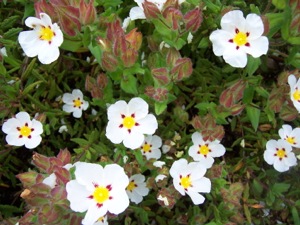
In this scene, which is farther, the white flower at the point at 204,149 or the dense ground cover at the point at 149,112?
the white flower at the point at 204,149

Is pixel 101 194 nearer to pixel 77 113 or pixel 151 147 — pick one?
pixel 151 147

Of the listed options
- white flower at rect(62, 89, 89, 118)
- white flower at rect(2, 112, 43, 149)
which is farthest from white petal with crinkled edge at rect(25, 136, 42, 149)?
white flower at rect(62, 89, 89, 118)

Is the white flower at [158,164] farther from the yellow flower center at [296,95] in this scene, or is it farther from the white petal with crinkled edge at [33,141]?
the yellow flower center at [296,95]

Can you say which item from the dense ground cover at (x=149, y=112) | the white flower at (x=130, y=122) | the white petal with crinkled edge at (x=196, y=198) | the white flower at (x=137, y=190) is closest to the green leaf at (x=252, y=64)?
the dense ground cover at (x=149, y=112)

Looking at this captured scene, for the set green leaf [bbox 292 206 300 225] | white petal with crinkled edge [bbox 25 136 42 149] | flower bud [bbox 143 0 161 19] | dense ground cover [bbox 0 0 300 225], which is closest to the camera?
dense ground cover [bbox 0 0 300 225]

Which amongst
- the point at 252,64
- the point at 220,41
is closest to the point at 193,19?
the point at 220,41

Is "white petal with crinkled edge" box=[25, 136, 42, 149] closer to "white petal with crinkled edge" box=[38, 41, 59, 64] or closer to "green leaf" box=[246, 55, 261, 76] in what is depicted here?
"white petal with crinkled edge" box=[38, 41, 59, 64]
